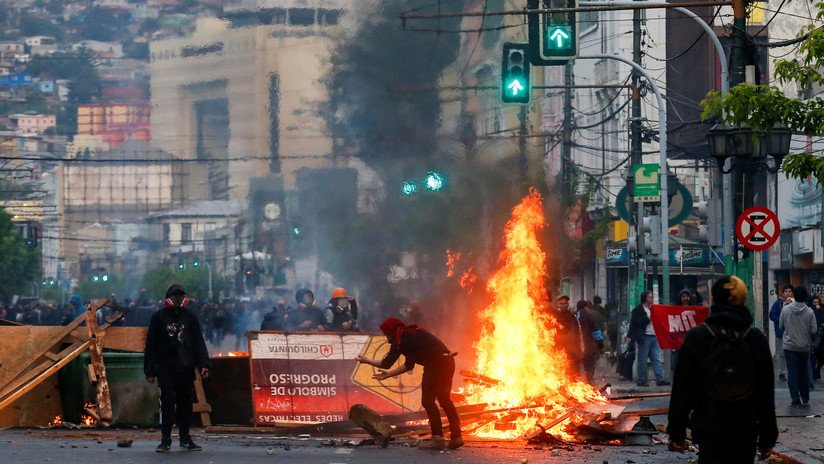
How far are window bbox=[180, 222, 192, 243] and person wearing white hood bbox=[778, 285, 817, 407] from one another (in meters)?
65.7

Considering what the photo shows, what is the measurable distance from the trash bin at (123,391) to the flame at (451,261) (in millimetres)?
21737

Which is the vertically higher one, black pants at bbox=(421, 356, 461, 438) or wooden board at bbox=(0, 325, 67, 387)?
wooden board at bbox=(0, 325, 67, 387)

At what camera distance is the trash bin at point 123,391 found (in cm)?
1545

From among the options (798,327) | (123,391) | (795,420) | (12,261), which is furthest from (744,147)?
(12,261)

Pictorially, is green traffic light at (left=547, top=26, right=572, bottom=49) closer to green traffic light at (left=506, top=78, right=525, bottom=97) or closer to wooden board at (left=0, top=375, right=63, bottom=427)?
green traffic light at (left=506, top=78, right=525, bottom=97)

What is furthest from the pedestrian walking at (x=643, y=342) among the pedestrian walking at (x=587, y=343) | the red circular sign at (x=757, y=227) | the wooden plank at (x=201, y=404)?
the wooden plank at (x=201, y=404)

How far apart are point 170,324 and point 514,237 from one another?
251 inches

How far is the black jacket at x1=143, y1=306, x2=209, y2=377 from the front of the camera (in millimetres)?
12516

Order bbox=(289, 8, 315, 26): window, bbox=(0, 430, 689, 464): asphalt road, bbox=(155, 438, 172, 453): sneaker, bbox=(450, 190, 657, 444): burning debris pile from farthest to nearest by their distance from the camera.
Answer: bbox=(289, 8, 315, 26): window < bbox=(450, 190, 657, 444): burning debris pile < bbox=(155, 438, 172, 453): sneaker < bbox=(0, 430, 689, 464): asphalt road

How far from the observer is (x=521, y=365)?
15344 millimetres

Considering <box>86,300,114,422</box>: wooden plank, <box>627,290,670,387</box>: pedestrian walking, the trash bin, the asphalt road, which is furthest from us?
<box>627,290,670,387</box>: pedestrian walking

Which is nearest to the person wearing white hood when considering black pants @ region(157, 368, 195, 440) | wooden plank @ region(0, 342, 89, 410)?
black pants @ region(157, 368, 195, 440)

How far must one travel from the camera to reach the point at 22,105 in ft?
331

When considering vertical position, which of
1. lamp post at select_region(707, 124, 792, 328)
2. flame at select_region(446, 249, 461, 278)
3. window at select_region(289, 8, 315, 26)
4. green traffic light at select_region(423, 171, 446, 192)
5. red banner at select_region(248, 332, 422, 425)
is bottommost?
red banner at select_region(248, 332, 422, 425)
